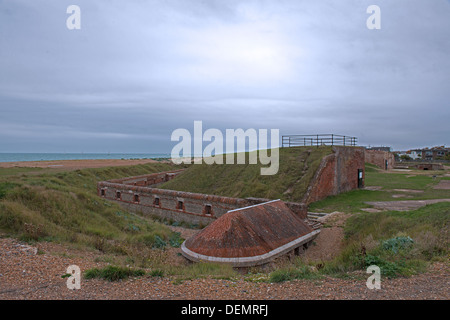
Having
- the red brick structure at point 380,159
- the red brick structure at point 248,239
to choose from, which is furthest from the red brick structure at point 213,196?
the red brick structure at point 380,159

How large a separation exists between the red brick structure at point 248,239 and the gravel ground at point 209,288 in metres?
2.96

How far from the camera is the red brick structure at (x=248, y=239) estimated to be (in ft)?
29.2

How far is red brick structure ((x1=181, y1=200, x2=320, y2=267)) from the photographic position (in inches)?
350

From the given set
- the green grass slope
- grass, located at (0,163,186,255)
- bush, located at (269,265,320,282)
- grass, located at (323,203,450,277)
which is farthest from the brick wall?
bush, located at (269,265,320,282)

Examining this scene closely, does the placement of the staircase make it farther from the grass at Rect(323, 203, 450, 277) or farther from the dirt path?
the grass at Rect(323, 203, 450, 277)

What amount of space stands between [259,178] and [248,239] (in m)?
12.1

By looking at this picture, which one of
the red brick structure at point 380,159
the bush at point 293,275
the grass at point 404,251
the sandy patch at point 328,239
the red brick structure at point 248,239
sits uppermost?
the red brick structure at point 380,159

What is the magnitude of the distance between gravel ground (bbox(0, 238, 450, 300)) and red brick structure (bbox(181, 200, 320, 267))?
2.96 metres

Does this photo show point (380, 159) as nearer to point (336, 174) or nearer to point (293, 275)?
point (336, 174)

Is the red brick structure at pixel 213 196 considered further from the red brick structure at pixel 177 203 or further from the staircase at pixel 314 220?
the staircase at pixel 314 220

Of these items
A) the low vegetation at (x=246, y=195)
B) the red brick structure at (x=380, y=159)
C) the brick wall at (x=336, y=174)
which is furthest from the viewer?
the red brick structure at (x=380, y=159)

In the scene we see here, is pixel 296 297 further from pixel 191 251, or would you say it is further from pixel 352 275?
pixel 191 251

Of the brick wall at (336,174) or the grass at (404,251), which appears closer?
the grass at (404,251)
